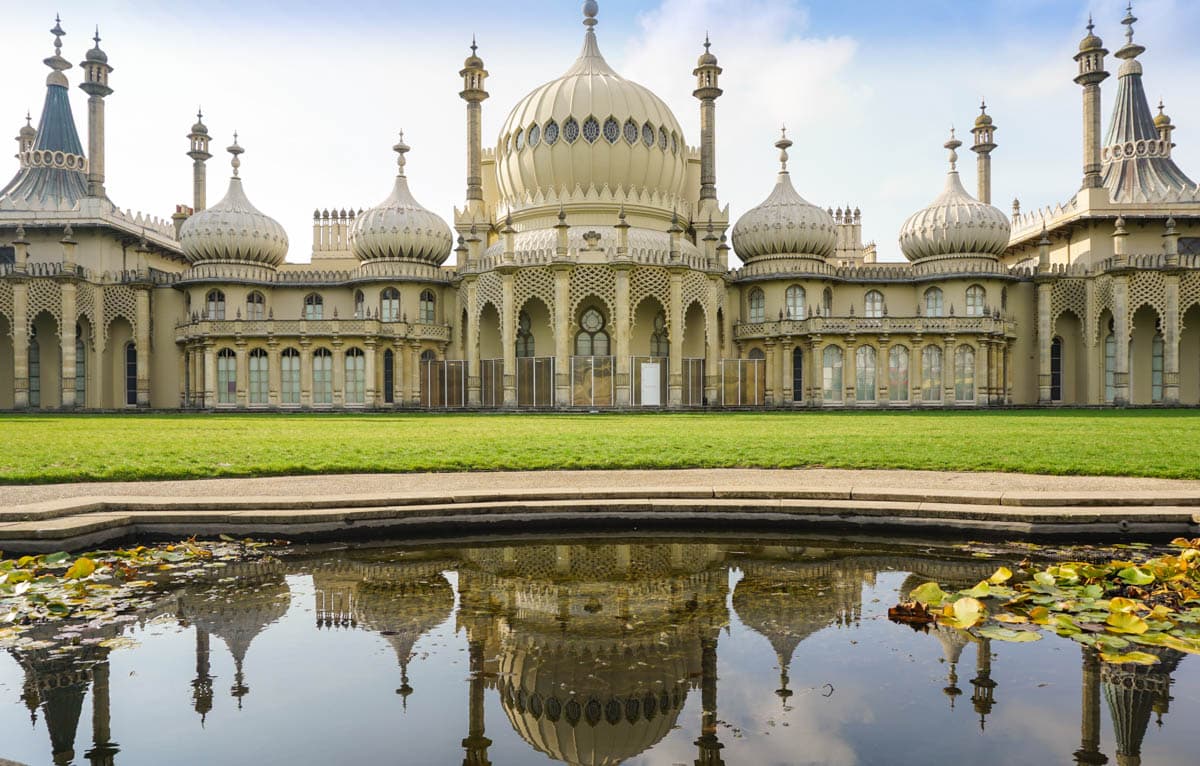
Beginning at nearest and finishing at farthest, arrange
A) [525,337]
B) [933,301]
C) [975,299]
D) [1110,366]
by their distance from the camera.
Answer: [1110,366], [525,337], [975,299], [933,301]

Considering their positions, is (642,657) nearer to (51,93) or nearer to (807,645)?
(807,645)

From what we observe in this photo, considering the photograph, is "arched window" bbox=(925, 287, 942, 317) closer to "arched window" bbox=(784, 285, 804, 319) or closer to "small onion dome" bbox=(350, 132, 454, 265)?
"arched window" bbox=(784, 285, 804, 319)

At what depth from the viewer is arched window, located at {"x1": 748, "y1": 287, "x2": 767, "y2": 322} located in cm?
4191

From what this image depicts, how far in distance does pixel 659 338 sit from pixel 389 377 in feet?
41.2

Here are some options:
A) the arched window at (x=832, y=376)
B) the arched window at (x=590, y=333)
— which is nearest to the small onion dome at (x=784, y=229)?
the arched window at (x=832, y=376)

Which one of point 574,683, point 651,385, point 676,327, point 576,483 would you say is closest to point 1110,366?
point 676,327

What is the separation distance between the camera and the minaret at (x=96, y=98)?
4312 cm

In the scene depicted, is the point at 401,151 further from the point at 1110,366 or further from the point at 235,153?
the point at 1110,366

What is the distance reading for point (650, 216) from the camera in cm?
4241

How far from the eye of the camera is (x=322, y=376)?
130 feet

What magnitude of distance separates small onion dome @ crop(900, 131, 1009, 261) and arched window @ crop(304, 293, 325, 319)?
→ 2920cm

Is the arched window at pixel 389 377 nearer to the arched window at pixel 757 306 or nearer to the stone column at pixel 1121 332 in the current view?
the arched window at pixel 757 306

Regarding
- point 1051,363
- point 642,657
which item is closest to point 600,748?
→ point 642,657

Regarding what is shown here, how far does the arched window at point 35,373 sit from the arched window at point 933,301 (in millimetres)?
42147
